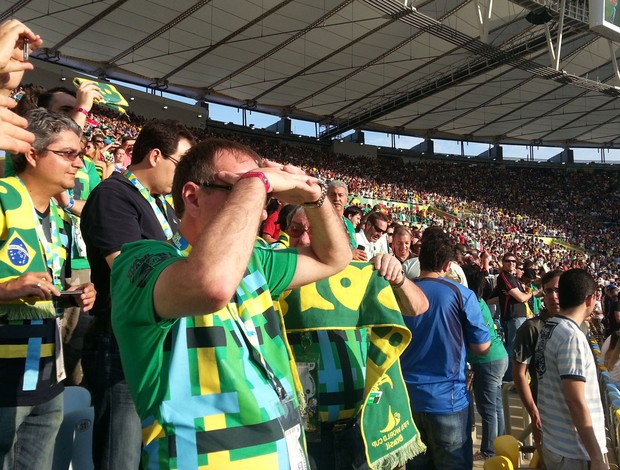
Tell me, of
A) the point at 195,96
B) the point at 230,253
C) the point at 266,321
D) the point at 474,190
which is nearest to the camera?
the point at 230,253

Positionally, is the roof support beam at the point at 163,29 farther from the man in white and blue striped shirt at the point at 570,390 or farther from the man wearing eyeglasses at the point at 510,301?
the man in white and blue striped shirt at the point at 570,390

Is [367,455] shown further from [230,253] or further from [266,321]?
[230,253]

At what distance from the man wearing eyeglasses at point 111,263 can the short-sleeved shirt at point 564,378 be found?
211cm

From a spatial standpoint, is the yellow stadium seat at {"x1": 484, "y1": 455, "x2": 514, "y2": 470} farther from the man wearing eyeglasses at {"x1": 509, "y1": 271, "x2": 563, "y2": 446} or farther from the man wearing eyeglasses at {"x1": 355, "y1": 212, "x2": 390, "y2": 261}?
the man wearing eyeglasses at {"x1": 355, "y1": 212, "x2": 390, "y2": 261}

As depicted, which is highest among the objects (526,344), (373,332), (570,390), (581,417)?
(373,332)

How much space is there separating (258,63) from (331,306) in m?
22.9

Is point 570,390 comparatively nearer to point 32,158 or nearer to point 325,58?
point 32,158

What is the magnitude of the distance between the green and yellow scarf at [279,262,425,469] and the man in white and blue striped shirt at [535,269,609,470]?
92cm

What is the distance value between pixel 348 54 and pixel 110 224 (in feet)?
75.2

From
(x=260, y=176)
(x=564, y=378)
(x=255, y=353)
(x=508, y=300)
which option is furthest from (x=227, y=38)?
(x=255, y=353)

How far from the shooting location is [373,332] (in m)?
2.60

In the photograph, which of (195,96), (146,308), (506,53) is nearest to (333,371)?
(146,308)

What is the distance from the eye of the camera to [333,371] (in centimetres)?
253

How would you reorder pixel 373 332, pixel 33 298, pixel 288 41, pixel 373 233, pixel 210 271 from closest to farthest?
pixel 210 271 → pixel 33 298 → pixel 373 332 → pixel 373 233 → pixel 288 41
